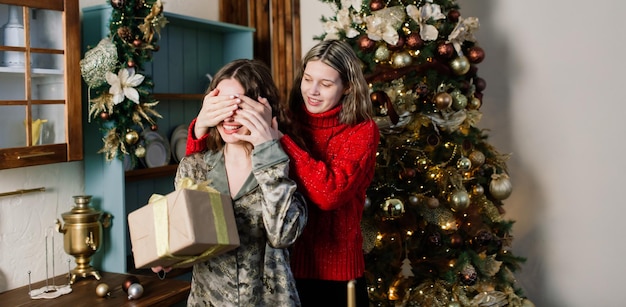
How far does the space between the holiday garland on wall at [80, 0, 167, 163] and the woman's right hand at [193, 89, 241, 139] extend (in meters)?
0.91

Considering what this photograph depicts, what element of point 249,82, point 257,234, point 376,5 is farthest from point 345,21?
point 257,234

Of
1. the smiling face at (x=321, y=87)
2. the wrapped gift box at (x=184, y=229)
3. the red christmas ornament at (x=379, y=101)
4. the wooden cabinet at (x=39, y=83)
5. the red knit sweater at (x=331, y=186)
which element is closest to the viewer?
the wrapped gift box at (x=184, y=229)

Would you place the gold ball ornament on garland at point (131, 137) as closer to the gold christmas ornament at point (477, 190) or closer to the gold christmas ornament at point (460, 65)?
the gold christmas ornament at point (460, 65)

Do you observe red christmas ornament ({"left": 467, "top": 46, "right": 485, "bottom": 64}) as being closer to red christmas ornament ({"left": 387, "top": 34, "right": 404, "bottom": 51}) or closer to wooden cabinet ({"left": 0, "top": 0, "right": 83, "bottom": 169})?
red christmas ornament ({"left": 387, "top": 34, "right": 404, "bottom": 51})

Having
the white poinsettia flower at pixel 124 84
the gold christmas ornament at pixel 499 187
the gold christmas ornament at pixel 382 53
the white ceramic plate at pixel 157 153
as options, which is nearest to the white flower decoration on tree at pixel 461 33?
the gold christmas ornament at pixel 382 53

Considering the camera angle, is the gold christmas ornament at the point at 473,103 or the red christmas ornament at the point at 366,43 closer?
the red christmas ornament at the point at 366,43

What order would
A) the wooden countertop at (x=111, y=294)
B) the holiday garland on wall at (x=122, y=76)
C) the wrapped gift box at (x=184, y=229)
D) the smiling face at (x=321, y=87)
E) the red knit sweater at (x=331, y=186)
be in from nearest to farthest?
the wrapped gift box at (x=184, y=229) → the red knit sweater at (x=331, y=186) → the smiling face at (x=321, y=87) → the wooden countertop at (x=111, y=294) → the holiday garland on wall at (x=122, y=76)

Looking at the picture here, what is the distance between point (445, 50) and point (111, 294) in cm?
176

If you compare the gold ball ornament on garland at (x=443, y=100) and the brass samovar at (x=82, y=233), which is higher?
the gold ball ornament on garland at (x=443, y=100)

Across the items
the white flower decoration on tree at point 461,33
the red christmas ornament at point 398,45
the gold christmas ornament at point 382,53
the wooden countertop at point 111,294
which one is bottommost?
the wooden countertop at point 111,294

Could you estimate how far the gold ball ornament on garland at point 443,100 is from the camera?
2.86 metres

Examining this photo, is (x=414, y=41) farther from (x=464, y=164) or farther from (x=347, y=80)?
(x=347, y=80)

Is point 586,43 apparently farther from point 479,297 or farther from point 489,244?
point 479,297

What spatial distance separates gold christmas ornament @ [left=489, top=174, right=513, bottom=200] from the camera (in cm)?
302
